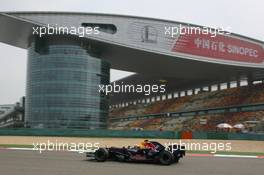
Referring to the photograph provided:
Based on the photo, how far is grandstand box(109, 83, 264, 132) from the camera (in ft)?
220

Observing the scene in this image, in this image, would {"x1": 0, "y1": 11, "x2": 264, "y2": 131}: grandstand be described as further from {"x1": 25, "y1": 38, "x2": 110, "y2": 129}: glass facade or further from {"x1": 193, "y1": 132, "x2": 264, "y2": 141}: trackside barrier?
{"x1": 193, "y1": 132, "x2": 264, "y2": 141}: trackside barrier

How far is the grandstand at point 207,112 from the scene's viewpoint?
220 ft

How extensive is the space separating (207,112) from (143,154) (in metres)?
59.2

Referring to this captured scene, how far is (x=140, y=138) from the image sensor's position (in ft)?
122

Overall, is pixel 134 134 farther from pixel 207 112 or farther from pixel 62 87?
pixel 207 112

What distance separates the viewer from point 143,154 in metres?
18.4

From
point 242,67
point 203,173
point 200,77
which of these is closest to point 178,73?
point 200,77

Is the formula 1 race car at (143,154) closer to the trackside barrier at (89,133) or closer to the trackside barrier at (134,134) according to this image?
the trackside barrier at (134,134)

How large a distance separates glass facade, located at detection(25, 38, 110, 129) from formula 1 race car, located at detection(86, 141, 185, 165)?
40546 mm

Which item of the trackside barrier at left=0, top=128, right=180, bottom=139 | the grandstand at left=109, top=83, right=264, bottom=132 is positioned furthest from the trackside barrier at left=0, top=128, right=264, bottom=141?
the grandstand at left=109, top=83, right=264, bottom=132

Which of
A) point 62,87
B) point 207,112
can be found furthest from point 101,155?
point 207,112

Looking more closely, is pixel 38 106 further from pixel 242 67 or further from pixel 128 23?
pixel 242 67

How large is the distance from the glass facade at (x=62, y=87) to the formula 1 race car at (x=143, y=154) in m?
40.5

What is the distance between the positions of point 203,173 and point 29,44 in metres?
53.6
